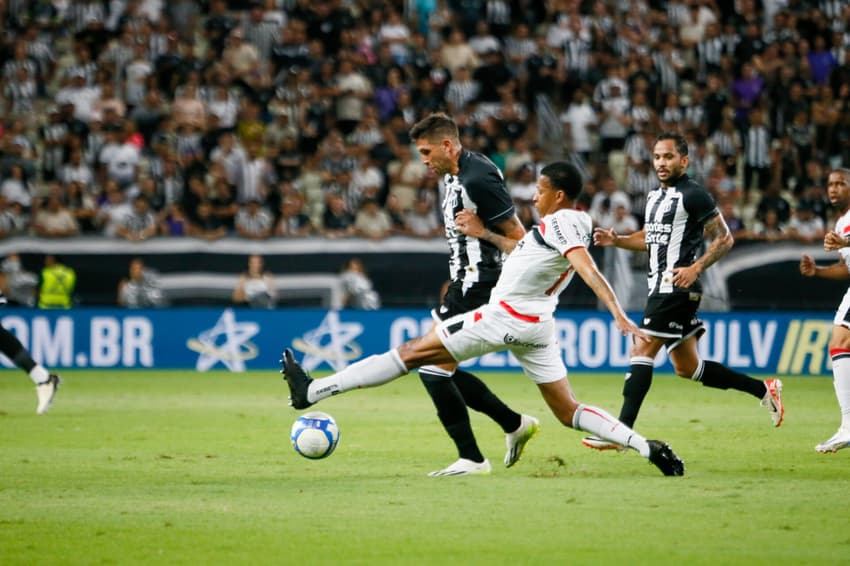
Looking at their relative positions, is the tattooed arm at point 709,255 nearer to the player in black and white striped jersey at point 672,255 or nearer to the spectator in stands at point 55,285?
the player in black and white striped jersey at point 672,255

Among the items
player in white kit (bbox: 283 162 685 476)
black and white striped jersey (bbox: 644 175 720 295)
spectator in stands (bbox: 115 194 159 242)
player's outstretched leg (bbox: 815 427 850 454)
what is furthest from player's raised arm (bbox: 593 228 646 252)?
spectator in stands (bbox: 115 194 159 242)

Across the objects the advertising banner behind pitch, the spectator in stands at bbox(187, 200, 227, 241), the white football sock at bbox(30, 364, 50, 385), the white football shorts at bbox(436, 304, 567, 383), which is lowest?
the advertising banner behind pitch

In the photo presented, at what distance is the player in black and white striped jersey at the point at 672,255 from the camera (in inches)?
404

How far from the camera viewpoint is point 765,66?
78.8ft

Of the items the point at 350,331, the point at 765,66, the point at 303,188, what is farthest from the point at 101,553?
the point at 765,66

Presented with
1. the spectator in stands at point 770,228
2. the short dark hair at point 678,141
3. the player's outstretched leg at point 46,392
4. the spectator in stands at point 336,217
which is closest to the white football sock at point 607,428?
the short dark hair at point 678,141

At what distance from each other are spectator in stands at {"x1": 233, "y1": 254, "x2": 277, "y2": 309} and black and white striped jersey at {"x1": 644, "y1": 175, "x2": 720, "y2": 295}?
9.86 meters

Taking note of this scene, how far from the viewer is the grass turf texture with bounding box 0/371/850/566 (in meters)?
6.58

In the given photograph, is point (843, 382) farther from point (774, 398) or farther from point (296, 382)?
point (296, 382)

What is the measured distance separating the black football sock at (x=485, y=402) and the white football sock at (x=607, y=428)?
72 cm

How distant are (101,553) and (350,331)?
501 inches

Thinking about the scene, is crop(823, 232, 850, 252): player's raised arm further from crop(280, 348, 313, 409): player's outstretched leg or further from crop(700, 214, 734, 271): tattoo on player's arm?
crop(280, 348, 313, 409): player's outstretched leg

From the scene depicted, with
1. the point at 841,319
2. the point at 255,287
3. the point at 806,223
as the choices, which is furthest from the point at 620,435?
the point at 806,223

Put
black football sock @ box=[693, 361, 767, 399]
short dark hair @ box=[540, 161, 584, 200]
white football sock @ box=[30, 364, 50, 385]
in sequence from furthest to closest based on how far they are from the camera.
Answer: white football sock @ box=[30, 364, 50, 385] < black football sock @ box=[693, 361, 767, 399] < short dark hair @ box=[540, 161, 584, 200]
